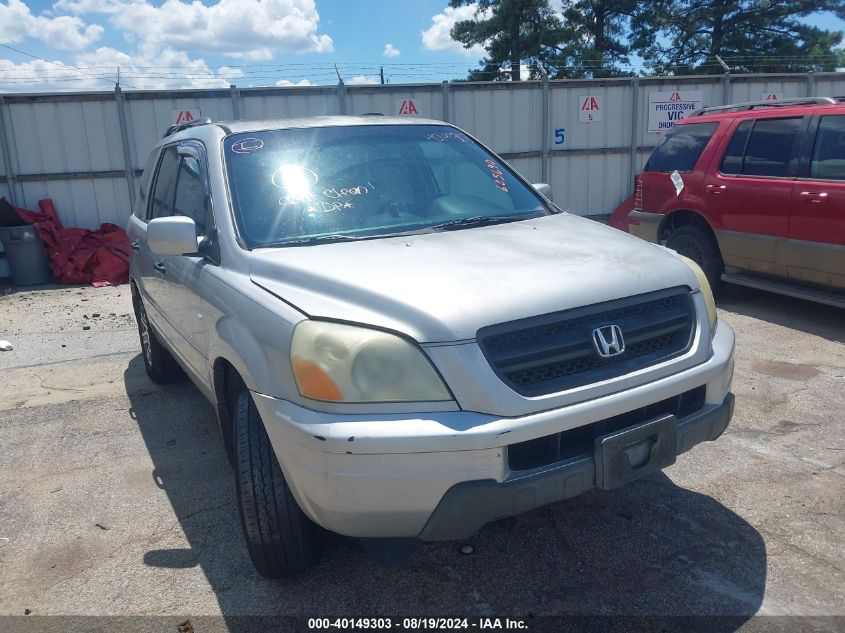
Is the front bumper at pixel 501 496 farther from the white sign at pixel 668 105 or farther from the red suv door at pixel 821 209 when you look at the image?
the white sign at pixel 668 105

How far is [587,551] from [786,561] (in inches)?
31.2

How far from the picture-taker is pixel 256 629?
8.85 feet

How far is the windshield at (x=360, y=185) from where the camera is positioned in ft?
10.9

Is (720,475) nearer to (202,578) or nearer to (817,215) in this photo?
(202,578)

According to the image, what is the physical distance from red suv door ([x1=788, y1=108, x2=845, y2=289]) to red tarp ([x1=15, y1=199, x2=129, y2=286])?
8.37m

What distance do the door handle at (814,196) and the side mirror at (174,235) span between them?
517 cm

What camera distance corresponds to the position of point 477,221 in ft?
11.5

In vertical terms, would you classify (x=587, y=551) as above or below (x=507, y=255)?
below

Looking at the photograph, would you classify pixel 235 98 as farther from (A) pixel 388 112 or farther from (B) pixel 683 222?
(B) pixel 683 222

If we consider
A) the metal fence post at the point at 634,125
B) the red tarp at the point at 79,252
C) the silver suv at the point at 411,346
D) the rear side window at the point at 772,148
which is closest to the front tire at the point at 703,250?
the rear side window at the point at 772,148

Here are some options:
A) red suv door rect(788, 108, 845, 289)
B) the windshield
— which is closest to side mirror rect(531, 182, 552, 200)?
the windshield

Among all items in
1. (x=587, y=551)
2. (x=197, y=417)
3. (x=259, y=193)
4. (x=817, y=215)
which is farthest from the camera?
(x=817, y=215)

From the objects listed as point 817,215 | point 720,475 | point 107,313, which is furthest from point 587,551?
point 107,313

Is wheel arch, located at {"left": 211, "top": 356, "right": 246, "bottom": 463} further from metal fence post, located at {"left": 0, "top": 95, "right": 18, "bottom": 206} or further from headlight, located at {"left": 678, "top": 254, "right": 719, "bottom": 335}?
metal fence post, located at {"left": 0, "top": 95, "right": 18, "bottom": 206}
